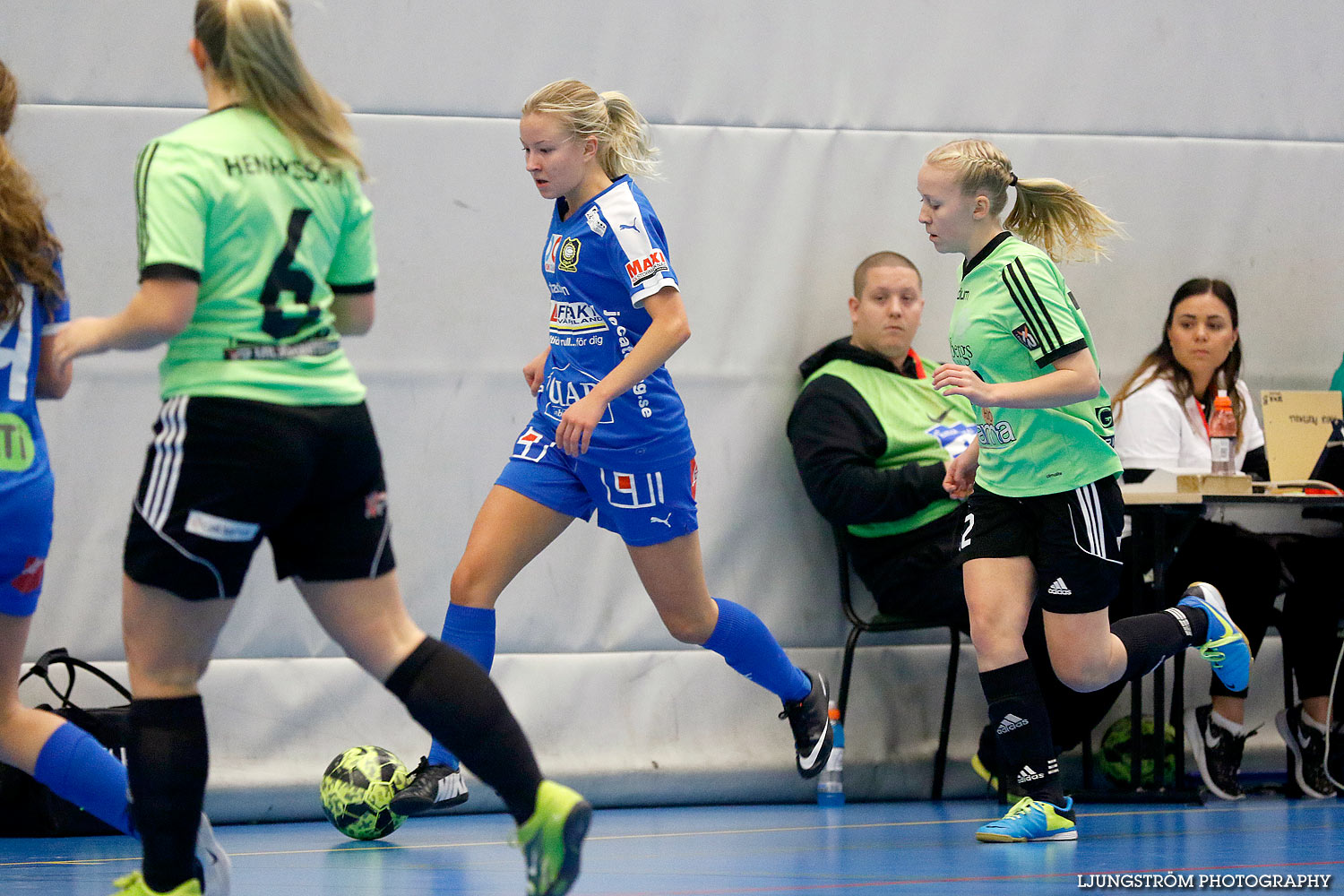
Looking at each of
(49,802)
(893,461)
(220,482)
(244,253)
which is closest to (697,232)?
(893,461)

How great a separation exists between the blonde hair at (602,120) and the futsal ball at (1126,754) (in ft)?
9.54

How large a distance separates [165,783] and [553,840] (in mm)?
647

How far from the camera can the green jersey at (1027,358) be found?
12.5 ft

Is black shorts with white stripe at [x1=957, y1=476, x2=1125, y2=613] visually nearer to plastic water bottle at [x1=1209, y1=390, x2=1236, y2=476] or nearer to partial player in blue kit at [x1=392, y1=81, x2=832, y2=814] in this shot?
partial player in blue kit at [x1=392, y1=81, x2=832, y2=814]

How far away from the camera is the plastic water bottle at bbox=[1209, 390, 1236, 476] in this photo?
5324 millimetres

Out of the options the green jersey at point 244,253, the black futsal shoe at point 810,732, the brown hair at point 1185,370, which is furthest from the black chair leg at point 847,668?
the green jersey at point 244,253

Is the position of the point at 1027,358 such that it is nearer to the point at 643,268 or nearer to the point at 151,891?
the point at 643,268

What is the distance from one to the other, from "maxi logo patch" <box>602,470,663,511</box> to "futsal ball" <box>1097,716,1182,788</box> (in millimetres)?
2523

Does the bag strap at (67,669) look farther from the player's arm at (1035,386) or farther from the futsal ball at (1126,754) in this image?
the futsal ball at (1126,754)

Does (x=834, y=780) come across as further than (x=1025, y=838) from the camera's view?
Yes

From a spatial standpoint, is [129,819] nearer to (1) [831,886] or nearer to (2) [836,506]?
(1) [831,886]

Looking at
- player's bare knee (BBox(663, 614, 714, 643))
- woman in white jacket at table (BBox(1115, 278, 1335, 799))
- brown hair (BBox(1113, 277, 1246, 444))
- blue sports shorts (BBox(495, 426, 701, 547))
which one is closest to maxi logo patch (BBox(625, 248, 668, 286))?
blue sports shorts (BBox(495, 426, 701, 547))

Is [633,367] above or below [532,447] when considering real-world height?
above

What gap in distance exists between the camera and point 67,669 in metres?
4.68
